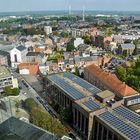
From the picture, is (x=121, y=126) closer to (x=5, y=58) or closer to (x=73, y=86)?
(x=73, y=86)

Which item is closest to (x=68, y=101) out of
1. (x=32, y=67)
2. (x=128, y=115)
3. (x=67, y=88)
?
(x=67, y=88)

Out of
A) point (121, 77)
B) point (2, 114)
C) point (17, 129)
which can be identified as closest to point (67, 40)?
point (121, 77)

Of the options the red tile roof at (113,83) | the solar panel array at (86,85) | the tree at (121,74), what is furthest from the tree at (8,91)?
the tree at (121,74)

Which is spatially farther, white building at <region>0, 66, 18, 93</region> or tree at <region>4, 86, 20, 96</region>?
white building at <region>0, 66, 18, 93</region>

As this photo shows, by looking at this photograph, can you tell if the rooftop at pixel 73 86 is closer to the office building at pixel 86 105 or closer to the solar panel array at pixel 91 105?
the office building at pixel 86 105

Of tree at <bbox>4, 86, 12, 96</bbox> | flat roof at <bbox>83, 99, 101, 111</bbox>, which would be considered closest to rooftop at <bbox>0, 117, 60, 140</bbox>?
flat roof at <bbox>83, 99, 101, 111</bbox>

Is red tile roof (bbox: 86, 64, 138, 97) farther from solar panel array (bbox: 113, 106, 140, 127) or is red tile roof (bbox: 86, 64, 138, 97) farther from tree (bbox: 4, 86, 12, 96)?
tree (bbox: 4, 86, 12, 96)

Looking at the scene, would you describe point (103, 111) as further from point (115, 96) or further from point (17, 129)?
point (17, 129)
